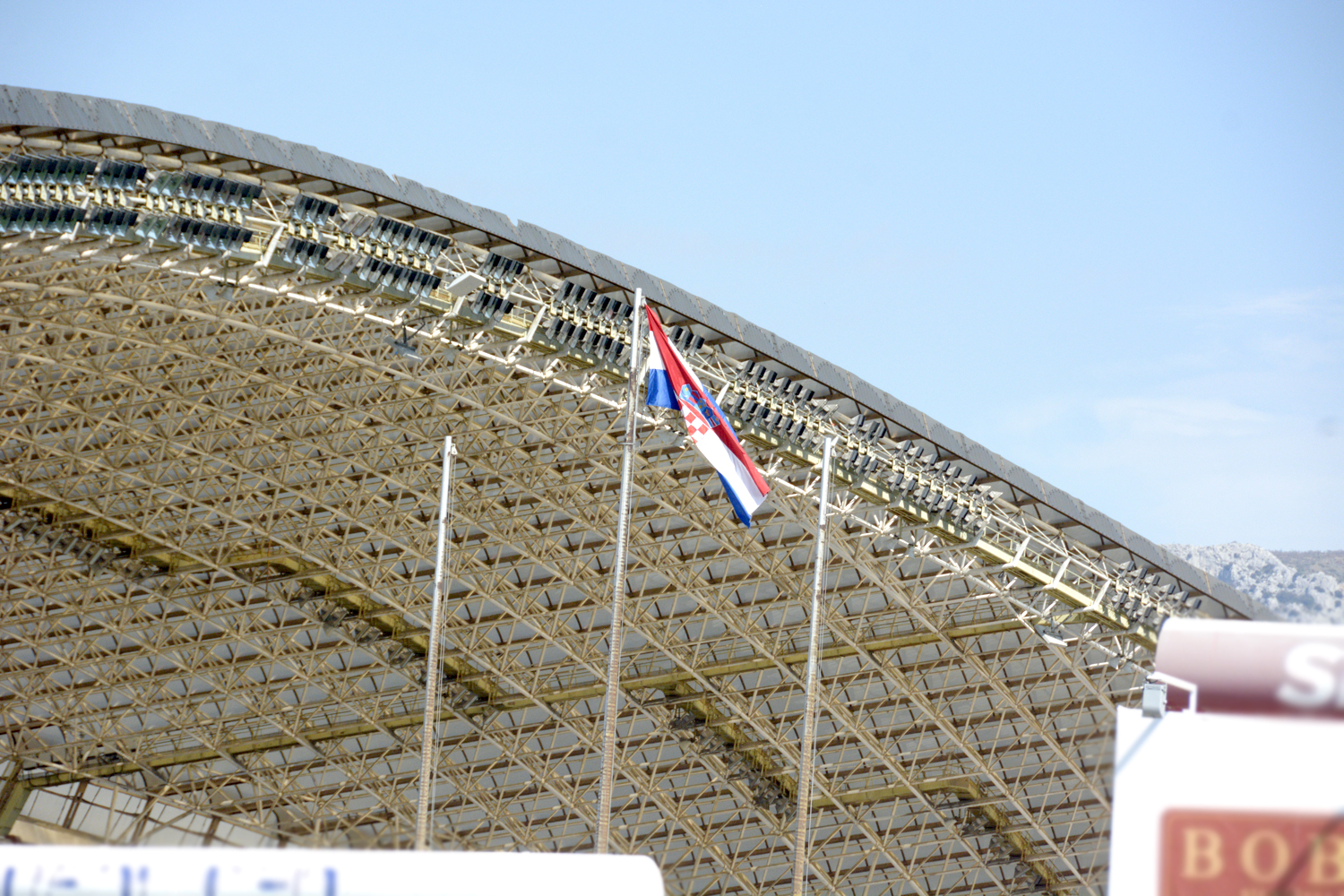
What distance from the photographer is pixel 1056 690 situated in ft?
144

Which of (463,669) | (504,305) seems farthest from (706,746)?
(504,305)

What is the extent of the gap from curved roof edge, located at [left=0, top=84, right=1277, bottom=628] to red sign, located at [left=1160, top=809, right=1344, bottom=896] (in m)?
21.6

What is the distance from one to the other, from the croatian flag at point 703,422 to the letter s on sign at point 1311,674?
15.7m

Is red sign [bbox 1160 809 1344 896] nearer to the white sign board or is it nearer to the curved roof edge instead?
the white sign board

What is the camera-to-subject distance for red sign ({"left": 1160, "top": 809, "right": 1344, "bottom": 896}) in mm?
9445

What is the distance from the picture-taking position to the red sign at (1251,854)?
9.45 m

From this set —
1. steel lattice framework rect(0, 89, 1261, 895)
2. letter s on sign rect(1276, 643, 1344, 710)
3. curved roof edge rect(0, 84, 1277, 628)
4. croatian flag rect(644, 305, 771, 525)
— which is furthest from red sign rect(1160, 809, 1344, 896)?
steel lattice framework rect(0, 89, 1261, 895)

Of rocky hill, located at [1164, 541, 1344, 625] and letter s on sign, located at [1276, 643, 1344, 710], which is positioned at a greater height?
rocky hill, located at [1164, 541, 1344, 625]

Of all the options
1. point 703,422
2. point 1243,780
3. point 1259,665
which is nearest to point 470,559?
point 703,422

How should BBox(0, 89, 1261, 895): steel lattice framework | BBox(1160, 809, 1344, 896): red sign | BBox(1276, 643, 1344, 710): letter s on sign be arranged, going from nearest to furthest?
BBox(1160, 809, 1344, 896): red sign < BBox(1276, 643, 1344, 710): letter s on sign < BBox(0, 89, 1261, 895): steel lattice framework

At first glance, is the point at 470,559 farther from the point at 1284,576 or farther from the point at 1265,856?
the point at 1265,856

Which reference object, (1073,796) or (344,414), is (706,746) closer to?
(1073,796)

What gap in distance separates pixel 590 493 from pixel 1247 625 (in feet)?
109

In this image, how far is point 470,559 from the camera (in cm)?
4484
